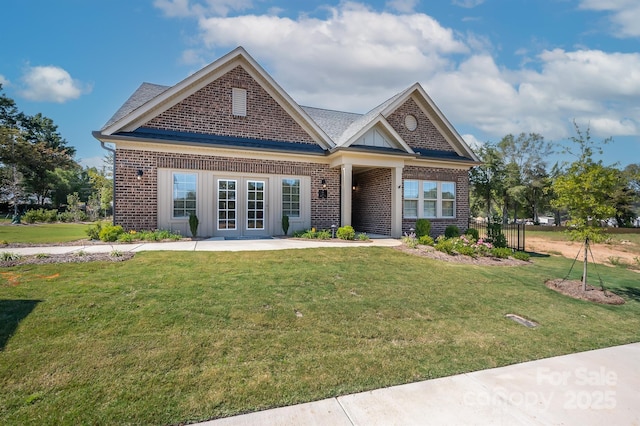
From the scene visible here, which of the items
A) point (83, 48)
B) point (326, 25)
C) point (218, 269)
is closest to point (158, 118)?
point (83, 48)

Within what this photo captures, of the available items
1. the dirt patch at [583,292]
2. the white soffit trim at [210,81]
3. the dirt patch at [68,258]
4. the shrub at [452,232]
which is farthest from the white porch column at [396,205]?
the dirt patch at [68,258]

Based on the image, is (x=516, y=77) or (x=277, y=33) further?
(x=516, y=77)

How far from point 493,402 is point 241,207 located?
11.1m

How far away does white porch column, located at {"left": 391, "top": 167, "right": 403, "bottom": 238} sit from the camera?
537 inches

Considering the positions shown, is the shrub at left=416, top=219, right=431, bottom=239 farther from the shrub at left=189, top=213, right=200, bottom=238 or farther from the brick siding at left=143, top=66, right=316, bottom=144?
the shrub at left=189, top=213, right=200, bottom=238

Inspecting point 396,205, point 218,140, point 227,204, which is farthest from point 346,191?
point 218,140

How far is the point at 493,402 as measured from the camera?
116 inches

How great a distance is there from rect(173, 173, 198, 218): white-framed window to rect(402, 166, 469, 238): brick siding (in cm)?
921

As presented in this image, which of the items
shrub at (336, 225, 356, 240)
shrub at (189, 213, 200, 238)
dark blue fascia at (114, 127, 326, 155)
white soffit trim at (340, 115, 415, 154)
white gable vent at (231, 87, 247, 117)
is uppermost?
white gable vent at (231, 87, 247, 117)

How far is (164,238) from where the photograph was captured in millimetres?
10641

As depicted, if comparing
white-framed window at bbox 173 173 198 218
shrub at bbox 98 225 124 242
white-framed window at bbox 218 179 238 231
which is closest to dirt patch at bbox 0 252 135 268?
shrub at bbox 98 225 124 242

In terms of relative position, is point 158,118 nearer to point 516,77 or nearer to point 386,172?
point 386,172

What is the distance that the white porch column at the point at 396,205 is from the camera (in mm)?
13641

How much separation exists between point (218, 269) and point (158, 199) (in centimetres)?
622
